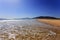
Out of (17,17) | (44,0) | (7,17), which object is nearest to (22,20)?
(17,17)

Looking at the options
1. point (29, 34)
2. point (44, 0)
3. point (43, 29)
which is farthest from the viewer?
point (44, 0)

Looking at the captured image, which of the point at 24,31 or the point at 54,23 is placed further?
the point at 54,23

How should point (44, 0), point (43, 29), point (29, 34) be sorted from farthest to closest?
point (44, 0), point (43, 29), point (29, 34)

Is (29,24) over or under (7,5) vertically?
under

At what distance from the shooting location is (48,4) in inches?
47.9

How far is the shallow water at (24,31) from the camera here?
872 millimetres

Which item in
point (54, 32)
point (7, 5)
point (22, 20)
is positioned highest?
point (7, 5)

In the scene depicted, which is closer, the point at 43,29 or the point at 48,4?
the point at 43,29

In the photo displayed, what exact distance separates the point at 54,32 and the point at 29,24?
0.30 metres

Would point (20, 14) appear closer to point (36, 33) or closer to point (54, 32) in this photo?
point (36, 33)

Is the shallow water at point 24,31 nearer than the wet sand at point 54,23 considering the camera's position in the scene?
Yes

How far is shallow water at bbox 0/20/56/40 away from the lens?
87 centimetres

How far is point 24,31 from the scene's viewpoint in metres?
0.99

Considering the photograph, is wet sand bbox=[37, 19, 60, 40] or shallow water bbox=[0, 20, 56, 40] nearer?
shallow water bbox=[0, 20, 56, 40]
